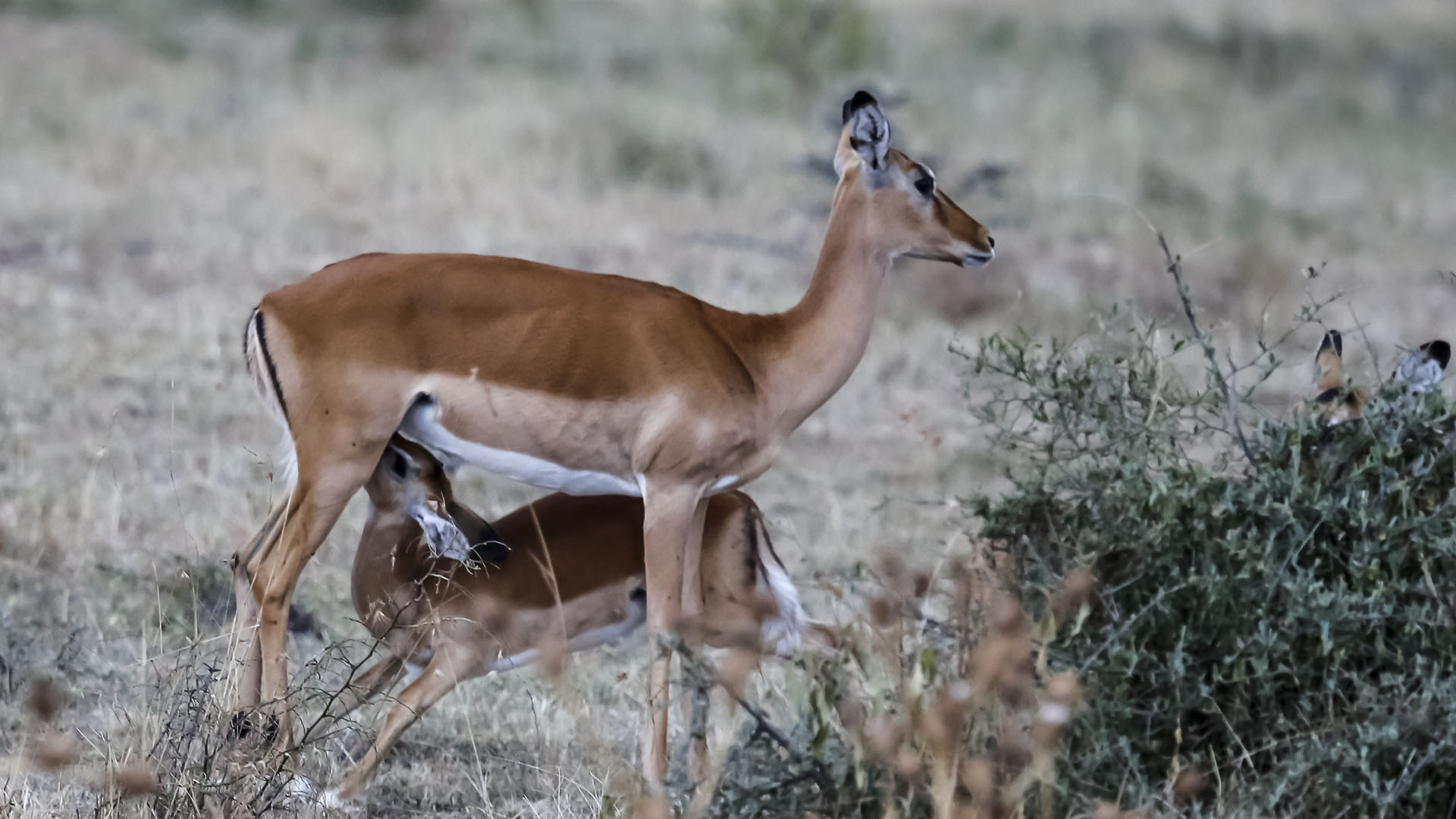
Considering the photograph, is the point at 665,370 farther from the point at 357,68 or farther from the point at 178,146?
the point at 357,68

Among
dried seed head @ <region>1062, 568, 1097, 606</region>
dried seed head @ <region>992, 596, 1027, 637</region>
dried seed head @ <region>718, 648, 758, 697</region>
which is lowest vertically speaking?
dried seed head @ <region>718, 648, 758, 697</region>

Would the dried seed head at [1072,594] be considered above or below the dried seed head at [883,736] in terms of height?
above

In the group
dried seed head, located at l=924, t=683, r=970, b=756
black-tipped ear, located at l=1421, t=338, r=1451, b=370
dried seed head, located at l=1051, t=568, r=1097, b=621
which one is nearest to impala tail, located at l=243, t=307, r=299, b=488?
dried seed head, located at l=1051, t=568, r=1097, b=621

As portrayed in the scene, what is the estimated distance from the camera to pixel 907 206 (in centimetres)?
556

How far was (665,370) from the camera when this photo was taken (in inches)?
205

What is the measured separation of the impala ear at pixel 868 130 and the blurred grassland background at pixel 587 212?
99 centimetres

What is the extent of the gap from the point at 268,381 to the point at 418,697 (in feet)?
3.12

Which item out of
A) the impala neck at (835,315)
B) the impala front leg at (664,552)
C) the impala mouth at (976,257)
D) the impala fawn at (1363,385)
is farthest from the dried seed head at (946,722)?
the impala mouth at (976,257)

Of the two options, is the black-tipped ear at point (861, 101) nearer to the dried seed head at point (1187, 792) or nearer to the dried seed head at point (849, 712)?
the dried seed head at point (1187, 792)

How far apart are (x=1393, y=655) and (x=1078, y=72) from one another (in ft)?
66.0

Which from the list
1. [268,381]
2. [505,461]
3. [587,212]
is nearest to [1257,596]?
[505,461]

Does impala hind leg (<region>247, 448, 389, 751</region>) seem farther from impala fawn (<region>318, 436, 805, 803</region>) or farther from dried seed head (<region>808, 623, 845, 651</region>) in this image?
dried seed head (<region>808, 623, 845, 651</region>)

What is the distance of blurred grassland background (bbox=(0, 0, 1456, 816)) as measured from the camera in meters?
6.37

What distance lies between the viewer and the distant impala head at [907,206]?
552cm
